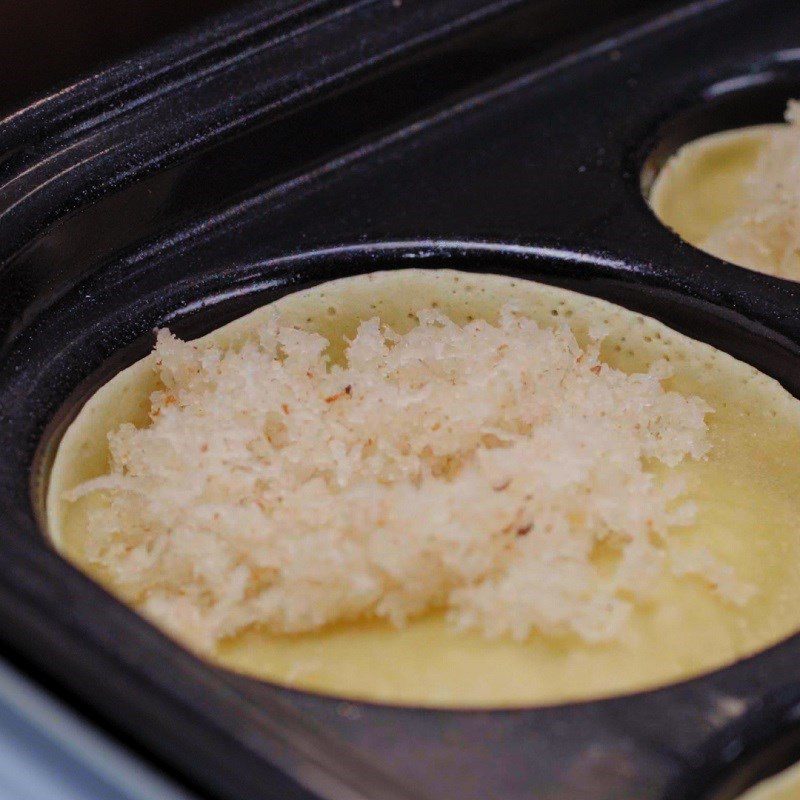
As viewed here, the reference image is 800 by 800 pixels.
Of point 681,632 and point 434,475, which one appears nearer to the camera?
point 681,632

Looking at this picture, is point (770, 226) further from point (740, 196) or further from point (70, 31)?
point (70, 31)

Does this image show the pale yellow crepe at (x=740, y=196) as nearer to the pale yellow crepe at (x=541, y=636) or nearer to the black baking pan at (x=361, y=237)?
the black baking pan at (x=361, y=237)

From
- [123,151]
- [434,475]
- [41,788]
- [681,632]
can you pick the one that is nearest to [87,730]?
[41,788]

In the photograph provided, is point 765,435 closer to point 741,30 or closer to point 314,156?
point 314,156

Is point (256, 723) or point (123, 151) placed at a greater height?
point (123, 151)

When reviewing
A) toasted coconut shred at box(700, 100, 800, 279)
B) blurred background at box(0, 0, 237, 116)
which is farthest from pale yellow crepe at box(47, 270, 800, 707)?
blurred background at box(0, 0, 237, 116)

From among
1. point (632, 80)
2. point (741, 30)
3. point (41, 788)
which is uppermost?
point (741, 30)

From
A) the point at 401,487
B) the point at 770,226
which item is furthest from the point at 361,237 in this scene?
the point at 770,226
